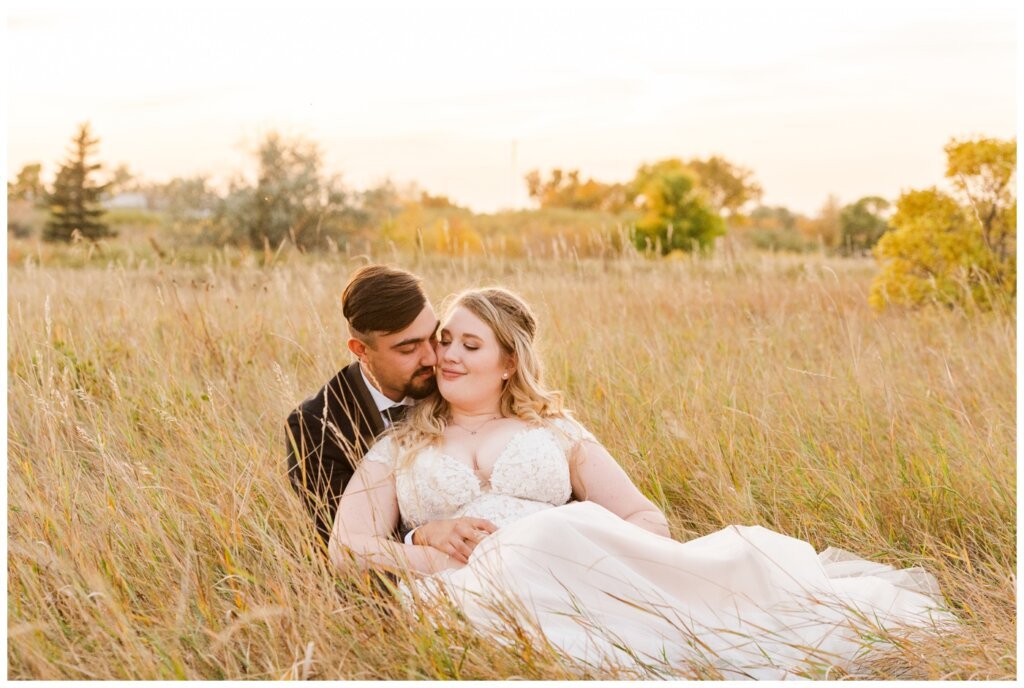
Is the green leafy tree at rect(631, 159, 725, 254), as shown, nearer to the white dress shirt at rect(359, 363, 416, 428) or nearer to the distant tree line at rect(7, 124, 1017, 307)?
the distant tree line at rect(7, 124, 1017, 307)

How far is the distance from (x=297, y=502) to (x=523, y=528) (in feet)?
2.64

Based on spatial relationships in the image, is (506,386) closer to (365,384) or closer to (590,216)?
(365,384)

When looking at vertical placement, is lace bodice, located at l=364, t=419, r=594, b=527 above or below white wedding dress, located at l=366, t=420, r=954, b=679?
above

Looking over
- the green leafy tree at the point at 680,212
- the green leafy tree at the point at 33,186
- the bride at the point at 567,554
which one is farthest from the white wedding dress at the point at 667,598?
the green leafy tree at the point at 33,186

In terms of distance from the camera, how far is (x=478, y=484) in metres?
3.30

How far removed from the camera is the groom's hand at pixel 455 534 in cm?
303

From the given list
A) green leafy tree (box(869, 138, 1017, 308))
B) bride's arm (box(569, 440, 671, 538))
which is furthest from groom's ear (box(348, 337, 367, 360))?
green leafy tree (box(869, 138, 1017, 308))

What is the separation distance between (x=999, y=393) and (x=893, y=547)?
154 centimetres

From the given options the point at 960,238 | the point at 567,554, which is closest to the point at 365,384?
the point at 567,554

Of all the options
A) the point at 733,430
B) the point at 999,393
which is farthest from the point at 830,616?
the point at 999,393

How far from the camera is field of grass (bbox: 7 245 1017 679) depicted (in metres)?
2.77

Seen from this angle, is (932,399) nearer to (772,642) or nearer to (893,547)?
(893,547)

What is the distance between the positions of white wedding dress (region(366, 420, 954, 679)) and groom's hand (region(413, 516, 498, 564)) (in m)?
0.10

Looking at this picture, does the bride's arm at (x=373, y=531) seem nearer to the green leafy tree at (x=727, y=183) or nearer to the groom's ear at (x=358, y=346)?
the groom's ear at (x=358, y=346)
